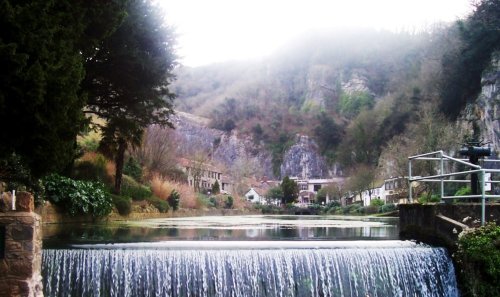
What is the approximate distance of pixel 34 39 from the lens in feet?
26.4

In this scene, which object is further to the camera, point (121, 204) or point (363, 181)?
point (363, 181)

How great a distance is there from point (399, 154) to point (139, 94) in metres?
31.2

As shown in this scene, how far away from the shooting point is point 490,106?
39125 millimetres

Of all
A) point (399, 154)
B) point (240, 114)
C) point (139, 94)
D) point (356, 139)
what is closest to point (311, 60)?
point (240, 114)

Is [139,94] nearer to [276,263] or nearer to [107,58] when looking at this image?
[107,58]

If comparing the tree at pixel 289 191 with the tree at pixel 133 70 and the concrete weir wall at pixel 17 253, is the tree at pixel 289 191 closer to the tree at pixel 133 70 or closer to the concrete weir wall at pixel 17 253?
the tree at pixel 133 70

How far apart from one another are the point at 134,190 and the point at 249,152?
4062 inches

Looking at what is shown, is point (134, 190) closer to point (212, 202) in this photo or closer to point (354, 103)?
point (212, 202)

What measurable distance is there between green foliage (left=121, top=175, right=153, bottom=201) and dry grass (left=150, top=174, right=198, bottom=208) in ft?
4.61

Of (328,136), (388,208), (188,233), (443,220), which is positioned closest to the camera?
(443,220)

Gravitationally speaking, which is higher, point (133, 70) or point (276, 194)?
point (133, 70)

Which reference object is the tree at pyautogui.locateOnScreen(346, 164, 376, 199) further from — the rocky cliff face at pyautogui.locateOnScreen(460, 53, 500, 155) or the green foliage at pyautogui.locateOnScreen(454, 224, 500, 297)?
the green foliage at pyautogui.locateOnScreen(454, 224, 500, 297)

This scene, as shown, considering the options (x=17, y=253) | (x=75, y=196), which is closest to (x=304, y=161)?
(x=75, y=196)

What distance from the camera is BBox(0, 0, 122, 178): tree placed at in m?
7.77
